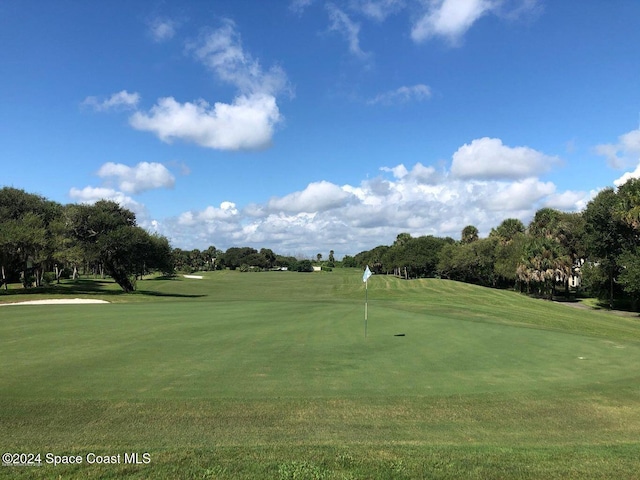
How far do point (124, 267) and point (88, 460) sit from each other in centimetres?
5254

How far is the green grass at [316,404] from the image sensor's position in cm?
595

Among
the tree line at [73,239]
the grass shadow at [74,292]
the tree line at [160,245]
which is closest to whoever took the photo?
the tree line at [73,239]

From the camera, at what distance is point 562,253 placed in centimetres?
6731

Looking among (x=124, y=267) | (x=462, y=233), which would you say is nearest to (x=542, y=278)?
(x=462, y=233)

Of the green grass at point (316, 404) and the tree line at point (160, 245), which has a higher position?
the tree line at point (160, 245)

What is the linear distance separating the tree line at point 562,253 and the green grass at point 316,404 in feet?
142

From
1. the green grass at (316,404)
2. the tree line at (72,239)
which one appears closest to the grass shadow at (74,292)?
the tree line at (72,239)

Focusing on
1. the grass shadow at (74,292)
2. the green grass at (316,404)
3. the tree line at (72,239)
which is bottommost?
the grass shadow at (74,292)

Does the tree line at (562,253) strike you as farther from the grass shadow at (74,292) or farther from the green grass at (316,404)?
the grass shadow at (74,292)

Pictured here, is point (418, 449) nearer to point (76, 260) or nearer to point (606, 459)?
point (606, 459)

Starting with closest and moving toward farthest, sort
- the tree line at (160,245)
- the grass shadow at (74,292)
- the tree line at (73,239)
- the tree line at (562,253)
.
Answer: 1. the tree line at (73,239)
2. the grass shadow at (74,292)
3. the tree line at (160,245)
4. the tree line at (562,253)

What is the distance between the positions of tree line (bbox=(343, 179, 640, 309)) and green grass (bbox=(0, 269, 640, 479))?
43.2m

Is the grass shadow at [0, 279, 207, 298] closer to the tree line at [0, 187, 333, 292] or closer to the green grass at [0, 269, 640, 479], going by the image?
the tree line at [0, 187, 333, 292]

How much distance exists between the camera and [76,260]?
148 ft
